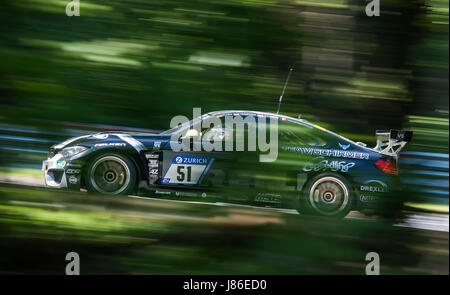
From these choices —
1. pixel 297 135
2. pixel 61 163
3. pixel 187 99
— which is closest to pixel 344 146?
pixel 297 135

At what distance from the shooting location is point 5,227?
168 centimetres

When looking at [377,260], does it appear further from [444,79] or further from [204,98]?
[204,98]

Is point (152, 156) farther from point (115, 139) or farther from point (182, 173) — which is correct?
point (182, 173)

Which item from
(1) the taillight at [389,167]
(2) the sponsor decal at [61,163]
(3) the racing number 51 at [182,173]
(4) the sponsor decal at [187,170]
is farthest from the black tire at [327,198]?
(2) the sponsor decal at [61,163]

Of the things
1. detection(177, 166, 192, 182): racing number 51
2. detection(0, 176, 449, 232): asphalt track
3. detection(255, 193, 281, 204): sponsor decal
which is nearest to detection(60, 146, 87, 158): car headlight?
detection(0, 176, 449, 232): asphalt track

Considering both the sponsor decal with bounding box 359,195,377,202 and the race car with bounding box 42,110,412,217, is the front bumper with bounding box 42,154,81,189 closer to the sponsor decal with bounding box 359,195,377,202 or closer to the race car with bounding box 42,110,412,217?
the race car with bounding box 42,110,412,217

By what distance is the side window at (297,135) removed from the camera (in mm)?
1633

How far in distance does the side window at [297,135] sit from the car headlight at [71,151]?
3.27 ft

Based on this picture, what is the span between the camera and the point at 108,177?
7.52ft

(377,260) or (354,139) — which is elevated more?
(354,139)

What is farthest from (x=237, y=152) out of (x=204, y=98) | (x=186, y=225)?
(x=186, y=225)

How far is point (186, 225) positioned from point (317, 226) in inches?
20.2

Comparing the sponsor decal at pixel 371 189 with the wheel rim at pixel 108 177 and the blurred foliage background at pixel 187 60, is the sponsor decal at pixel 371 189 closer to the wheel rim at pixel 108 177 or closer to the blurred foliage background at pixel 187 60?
the blurred foliage background at pixel 187 60

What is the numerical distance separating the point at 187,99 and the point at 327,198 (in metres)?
0.85
